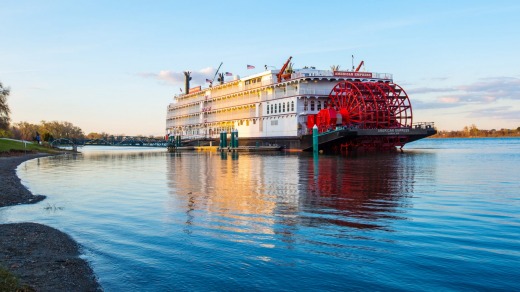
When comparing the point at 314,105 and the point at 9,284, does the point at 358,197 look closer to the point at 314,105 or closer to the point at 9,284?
the point at 9,284

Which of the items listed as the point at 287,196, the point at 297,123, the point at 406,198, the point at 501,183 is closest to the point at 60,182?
the point at 287,196

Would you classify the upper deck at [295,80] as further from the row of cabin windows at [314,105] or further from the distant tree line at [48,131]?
the distant tree line at [48,131]

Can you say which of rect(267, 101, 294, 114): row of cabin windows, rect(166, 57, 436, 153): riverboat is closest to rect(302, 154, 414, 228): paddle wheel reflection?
rect(166, 57, 436, 153): riverboat

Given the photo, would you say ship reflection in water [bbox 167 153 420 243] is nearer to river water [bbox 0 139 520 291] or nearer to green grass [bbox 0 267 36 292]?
river water [bbox 0 139 520 291]

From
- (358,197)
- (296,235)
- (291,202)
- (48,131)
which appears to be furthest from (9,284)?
(48,131)

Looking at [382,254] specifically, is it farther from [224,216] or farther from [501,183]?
[501,183]

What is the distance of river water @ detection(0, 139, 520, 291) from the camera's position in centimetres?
736

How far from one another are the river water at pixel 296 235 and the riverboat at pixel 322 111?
34.1 meters

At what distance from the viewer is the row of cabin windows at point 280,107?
5898 centimetres

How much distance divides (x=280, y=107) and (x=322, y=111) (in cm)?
788

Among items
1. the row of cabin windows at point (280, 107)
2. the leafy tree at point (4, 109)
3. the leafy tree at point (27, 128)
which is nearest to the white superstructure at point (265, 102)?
the row of cabin windows at point (280, 107)

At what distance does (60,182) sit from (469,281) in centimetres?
2146

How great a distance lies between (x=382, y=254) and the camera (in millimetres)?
8547

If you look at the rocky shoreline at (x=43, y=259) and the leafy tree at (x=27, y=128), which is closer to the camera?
the rocky shoreline at (x=43, y=259)
